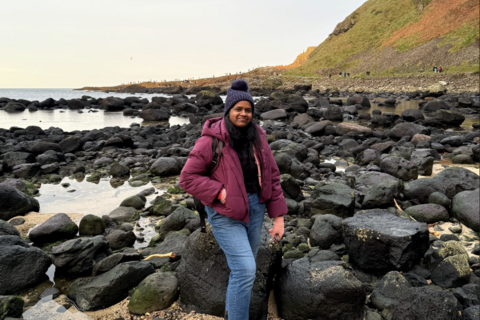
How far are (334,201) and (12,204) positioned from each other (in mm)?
6813

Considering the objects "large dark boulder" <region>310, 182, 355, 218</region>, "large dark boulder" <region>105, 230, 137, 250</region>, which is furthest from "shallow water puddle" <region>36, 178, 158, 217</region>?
"large dark boulder" <region>310, 182, 355, 218</region>

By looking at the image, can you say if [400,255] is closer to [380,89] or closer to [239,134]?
[239,134]

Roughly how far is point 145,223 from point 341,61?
97051 mm

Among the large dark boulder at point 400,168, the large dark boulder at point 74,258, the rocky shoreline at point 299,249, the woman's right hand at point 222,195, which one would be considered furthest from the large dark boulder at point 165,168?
the woman's right hand at point 222,195

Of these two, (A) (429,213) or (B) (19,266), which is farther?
(A) (429,213)

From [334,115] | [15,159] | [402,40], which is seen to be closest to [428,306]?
[15,159]

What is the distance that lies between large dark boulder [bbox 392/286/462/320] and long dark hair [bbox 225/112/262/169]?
2.18 meters

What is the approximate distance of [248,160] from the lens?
3.03m

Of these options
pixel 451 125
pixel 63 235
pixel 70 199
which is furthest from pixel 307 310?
pixel 451 125

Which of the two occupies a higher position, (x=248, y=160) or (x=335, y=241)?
(x=248, y=160)

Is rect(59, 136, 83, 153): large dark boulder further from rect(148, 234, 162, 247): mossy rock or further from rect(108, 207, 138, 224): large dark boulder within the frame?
rect(148, 234, 162, 247): mossy rock

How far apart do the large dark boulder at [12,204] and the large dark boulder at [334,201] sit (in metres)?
6.29

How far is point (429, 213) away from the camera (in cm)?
644

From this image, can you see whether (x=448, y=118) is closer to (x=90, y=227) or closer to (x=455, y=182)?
(x=455, y=182)
